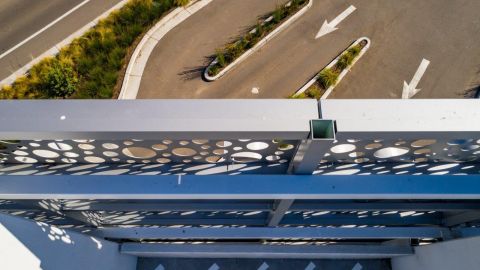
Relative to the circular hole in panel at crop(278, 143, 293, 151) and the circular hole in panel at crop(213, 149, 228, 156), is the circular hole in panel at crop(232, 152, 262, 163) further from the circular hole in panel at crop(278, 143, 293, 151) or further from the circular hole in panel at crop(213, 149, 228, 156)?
the circular hole in panel at crop(278, 143, 293, 151)

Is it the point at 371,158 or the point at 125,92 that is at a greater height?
the point at 125,92

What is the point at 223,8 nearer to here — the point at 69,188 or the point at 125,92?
the point at 125,92

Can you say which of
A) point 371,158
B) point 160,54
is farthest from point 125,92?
point 371,158

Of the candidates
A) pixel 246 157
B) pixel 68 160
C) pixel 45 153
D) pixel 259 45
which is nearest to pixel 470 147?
pixel 246 157

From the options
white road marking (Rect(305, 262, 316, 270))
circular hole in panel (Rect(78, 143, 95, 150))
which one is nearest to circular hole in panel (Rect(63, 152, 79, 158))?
circular hole in panel (Rect(78, 143, 95, 150))

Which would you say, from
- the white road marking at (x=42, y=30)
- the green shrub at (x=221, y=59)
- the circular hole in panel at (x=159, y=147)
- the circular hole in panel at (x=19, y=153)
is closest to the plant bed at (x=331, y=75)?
the green shrub at (x=221, y=59)

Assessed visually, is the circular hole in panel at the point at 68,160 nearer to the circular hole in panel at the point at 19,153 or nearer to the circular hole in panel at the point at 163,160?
the circular hole in panel at the point at 19,153

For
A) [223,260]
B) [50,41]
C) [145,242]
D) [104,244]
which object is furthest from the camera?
[50,41]

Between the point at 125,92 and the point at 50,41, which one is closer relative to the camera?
the point at 125,92
